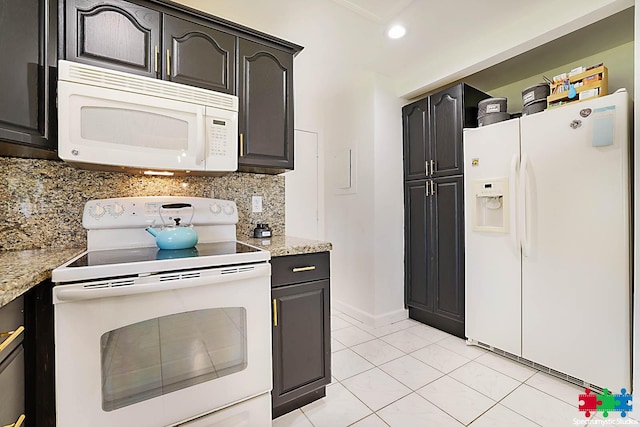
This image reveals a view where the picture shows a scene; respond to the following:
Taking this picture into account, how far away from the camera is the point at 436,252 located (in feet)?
8.89

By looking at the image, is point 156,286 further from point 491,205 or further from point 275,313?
point 491,205

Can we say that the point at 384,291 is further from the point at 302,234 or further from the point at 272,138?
the point at 272,138

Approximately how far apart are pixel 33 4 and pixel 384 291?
3.04 m

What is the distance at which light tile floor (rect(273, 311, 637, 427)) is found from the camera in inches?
61.1

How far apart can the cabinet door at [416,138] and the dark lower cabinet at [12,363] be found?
2.82 metres

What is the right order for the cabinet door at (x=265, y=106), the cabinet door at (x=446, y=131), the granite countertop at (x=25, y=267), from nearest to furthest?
1. the granite countertop at (x=25, y=267)
2. the cabinet door at (x=265, y=106)
3. the cabinet door at (x=446, y=131)

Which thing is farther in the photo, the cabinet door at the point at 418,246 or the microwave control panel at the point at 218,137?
the cabinet door at the point at 418,246

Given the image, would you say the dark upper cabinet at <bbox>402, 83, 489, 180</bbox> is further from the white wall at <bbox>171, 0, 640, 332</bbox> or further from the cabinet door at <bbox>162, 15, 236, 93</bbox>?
the cabinet door at <bbox>162, 15, 236, 93</bbox>

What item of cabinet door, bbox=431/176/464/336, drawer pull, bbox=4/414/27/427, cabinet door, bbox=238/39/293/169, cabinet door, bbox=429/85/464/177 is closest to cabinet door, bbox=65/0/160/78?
cabinet door, bbox=238/39/293/169

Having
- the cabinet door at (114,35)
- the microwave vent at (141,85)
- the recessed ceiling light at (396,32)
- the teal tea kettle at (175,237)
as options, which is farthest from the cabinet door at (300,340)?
the recessed ceiling light at (396,32)

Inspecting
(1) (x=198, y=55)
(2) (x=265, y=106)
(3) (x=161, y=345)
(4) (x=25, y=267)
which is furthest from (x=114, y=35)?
(3) (x=161, y=345)

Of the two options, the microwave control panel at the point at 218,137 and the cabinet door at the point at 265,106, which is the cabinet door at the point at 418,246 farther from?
the microwave control panel at the point at 218,137

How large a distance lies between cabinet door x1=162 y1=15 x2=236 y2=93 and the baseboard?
2.37 m

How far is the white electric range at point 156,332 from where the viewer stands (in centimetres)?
104
